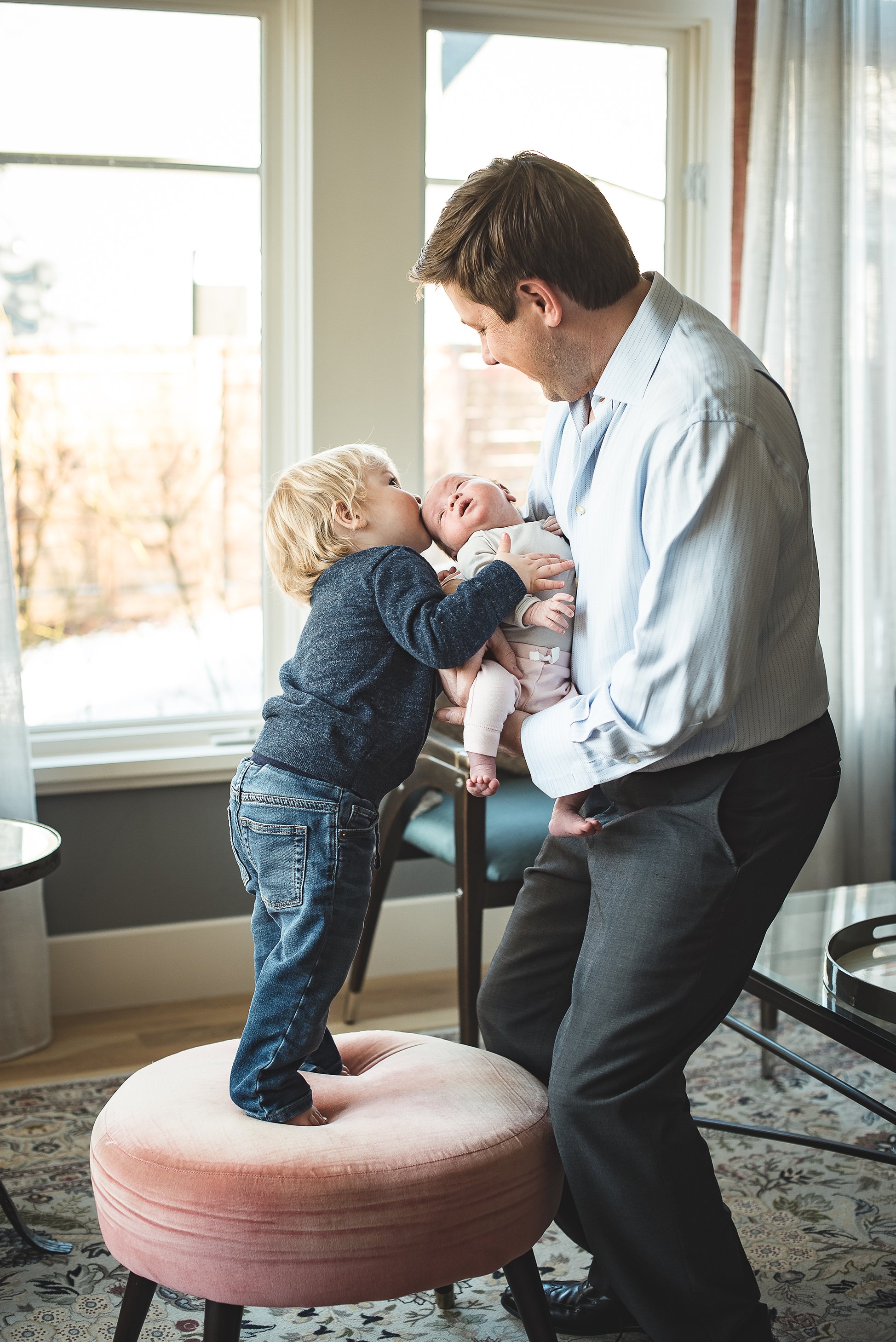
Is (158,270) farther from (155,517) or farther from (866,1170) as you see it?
(866,1170)

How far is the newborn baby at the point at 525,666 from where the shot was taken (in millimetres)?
1538

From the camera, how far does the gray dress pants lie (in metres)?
1.40

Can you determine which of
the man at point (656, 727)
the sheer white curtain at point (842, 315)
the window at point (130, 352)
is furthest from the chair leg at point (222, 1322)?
the sheer white curtain at point (842, 315)

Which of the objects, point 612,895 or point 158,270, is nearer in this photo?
point 612,895

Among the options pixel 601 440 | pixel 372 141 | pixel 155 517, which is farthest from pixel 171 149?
pixel 601 440

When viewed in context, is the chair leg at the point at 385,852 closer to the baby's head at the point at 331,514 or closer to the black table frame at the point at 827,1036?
the black table frame at the point at 827,1036

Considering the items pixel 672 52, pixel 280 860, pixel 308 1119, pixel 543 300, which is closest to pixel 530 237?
pixel 543 300

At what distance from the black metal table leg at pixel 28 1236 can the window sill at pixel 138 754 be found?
1161 millimetres

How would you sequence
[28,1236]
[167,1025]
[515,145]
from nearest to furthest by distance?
[28,1236] < [167,1025] < [515,145]

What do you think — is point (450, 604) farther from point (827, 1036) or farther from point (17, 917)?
point (17, 917)

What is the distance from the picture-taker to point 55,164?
293 cm

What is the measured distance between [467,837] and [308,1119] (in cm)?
103

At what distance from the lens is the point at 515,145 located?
3.27m

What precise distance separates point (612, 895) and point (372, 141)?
7.33 feet
